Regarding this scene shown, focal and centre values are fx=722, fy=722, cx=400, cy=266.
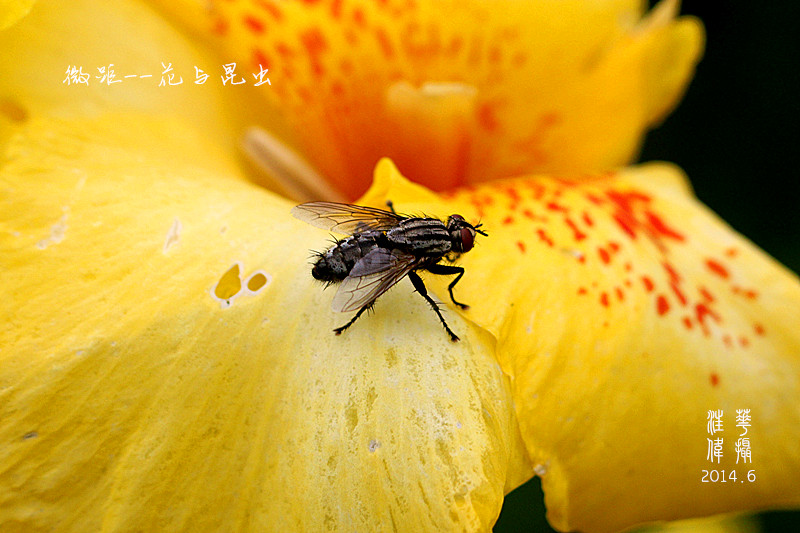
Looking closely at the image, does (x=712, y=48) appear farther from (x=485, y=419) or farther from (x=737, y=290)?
(x=485, y=419)

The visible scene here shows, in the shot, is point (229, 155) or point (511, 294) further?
point (229, 155)

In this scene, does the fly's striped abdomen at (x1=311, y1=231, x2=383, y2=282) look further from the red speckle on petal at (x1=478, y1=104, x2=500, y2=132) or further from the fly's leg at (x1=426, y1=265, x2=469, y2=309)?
the red speckle on petal at (x1=478, y1=104, x2=500, y2=132)

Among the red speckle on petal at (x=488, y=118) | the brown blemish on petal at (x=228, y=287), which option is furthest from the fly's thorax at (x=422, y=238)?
the red speckle on petal at (x=488, y=118)

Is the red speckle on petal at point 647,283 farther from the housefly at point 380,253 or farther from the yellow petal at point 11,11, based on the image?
the yellow petal at point 11,11

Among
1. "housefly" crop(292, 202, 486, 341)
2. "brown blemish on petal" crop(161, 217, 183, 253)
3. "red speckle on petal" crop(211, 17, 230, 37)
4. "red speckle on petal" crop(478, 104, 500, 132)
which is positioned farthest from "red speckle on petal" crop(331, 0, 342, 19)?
"brown blemish on petal" crop(161, 217, 183, 253)

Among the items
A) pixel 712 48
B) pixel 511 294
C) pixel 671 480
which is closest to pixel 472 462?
pixel 511 294

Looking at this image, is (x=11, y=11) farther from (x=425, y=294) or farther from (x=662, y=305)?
(x=662, y=305)
